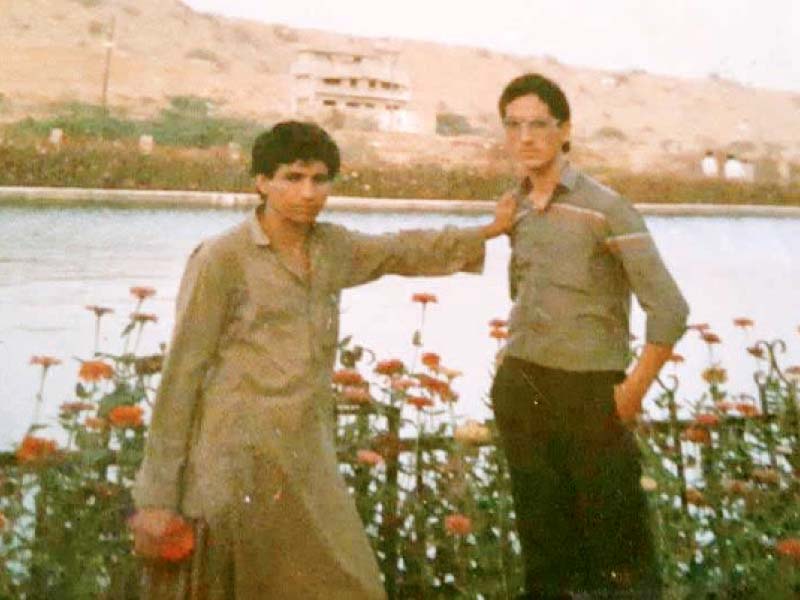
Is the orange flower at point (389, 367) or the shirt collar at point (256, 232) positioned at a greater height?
the shirt collar at point (256, 232)

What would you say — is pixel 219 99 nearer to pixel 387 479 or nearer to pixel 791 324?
pixel 387 479

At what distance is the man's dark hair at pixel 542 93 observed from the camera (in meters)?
1.79

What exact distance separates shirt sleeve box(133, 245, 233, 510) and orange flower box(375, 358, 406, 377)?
0.61 meters

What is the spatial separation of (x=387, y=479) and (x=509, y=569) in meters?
0.36

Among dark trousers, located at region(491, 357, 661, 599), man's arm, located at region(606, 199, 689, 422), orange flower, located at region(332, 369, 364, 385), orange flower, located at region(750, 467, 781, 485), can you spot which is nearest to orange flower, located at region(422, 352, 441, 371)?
orange flower, located at region(332, 369, 364, 385)

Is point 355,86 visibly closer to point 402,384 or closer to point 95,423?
point 402,384

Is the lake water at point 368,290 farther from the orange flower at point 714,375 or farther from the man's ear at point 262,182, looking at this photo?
the man's ear at point 262,182

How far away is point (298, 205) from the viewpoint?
1.55 meters

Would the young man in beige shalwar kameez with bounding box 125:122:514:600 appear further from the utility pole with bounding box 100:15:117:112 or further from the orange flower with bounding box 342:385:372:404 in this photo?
the utility pole with bounding box 100:15:117:112

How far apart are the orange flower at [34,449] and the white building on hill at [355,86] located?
1.02 m

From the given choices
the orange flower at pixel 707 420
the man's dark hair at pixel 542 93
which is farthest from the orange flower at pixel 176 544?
the orange flower at pixel 707 420

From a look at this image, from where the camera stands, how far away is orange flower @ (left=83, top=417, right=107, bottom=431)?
193 centimetres

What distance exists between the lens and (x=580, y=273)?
177 cm

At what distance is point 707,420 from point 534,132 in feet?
2.97
